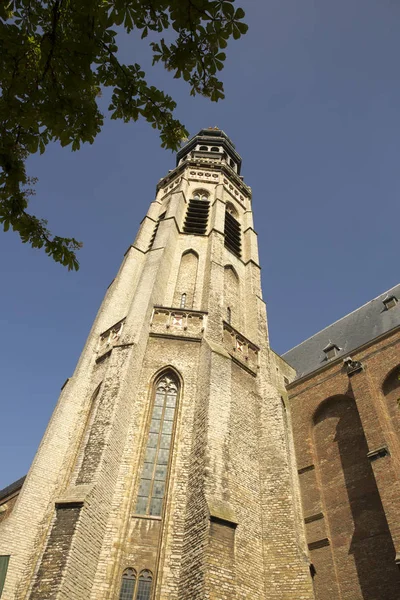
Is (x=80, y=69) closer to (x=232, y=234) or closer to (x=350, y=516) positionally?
(x=350, y=516)

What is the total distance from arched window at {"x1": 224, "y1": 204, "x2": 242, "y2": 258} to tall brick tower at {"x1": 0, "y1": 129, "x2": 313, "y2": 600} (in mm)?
3684

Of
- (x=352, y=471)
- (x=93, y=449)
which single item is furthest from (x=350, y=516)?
(x=93, y=449)

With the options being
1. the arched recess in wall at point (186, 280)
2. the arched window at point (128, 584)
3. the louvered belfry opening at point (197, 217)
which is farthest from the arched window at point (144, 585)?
the louvered belfry opening at point (197, 217)

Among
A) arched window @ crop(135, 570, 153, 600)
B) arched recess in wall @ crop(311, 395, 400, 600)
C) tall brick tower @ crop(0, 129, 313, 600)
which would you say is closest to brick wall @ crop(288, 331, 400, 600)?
arched recess in wall @ crop(311, 395, 400, 600)

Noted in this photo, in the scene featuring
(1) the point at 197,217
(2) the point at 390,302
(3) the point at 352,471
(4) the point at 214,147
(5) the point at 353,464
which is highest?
(4) the point at 214,147

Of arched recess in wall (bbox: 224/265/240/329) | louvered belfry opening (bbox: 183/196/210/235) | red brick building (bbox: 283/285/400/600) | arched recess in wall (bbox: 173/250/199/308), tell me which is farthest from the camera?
louvered belfry opening (bbox: 183/196/210/235)

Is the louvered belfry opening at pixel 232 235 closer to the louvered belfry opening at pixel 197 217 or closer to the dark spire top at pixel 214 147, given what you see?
the louvered belfry opening at pixel 197 217

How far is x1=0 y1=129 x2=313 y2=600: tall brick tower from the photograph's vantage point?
8.74 m

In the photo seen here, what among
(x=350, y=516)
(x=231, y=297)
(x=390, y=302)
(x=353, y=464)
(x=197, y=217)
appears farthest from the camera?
(x=197, y=217)

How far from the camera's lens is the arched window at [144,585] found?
8977 mm

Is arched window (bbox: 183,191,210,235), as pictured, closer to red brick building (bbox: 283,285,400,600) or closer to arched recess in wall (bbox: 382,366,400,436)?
red brick building (bbox: 283,285,400,600)

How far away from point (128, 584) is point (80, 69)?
9665 millimetres

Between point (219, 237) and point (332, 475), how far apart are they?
10599 mm

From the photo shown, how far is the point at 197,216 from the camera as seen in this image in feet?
70.6
